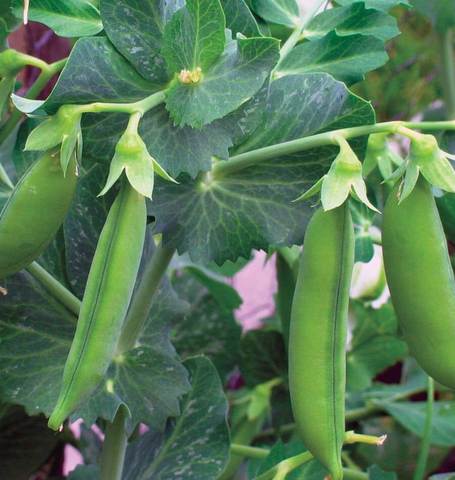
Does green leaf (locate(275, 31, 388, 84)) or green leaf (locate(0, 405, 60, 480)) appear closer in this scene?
green leaf (locate(275, 31, 388, 84))

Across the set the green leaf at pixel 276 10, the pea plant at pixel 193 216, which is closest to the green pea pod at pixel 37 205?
the pea plant at pixel 193 216

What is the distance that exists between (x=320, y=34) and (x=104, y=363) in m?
0.29

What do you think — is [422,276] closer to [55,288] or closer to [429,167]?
[429,167]

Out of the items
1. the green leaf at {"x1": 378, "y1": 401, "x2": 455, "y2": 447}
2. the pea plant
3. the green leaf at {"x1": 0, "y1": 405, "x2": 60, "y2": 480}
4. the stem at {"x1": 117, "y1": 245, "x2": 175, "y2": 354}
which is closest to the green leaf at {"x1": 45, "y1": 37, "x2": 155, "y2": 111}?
the pea plant

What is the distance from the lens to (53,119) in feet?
1.32

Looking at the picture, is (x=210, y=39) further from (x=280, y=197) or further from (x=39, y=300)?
(x=39, y=300)

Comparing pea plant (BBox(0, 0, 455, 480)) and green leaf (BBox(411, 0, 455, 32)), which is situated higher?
pea plant (BBox(0, 0, 455, 480))

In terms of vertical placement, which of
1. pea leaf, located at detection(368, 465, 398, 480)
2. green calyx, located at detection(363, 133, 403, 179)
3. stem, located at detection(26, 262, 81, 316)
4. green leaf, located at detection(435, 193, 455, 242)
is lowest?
pea leaf, located at detection(368, 465, 398, 480)

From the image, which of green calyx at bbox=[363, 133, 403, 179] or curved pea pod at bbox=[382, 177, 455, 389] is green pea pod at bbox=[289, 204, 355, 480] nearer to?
curved pea pod at bbox=[382, 177, 455, 389]

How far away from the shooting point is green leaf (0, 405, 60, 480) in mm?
657

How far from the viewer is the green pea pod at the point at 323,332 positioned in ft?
1.24

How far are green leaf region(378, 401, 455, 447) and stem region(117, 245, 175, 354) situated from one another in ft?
1.07

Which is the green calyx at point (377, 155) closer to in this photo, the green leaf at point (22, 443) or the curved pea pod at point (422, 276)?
the curved pea pod at point (422, 276)

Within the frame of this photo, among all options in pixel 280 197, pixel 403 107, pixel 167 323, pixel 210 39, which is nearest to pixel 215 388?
pixel 167 323
